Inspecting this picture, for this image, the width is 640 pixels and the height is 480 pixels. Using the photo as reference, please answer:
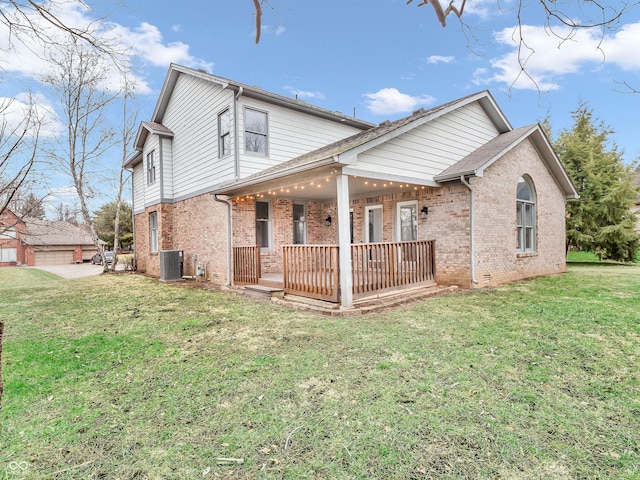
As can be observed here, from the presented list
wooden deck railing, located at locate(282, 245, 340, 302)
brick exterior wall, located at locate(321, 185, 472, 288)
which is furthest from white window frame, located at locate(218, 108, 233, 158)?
brick exterior wall, located at locate(321, 185, 472, 288)

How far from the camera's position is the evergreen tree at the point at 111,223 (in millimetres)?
34344

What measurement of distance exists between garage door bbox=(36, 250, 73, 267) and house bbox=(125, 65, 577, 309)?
32822 millimetres

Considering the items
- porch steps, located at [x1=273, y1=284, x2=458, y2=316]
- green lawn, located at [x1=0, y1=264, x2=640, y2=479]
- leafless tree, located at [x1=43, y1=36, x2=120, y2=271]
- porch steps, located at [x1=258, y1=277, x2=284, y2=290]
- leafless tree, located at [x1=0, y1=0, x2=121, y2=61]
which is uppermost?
leafless tree, located at [x1=43, y1=36, x2=120, y2=271]

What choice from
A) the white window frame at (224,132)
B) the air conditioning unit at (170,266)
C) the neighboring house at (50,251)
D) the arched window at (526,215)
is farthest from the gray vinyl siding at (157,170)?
the neighboring house at (50,251)

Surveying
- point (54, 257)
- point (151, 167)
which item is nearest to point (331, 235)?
point (151, 167)

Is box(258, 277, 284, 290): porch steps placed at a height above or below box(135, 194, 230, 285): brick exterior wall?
below

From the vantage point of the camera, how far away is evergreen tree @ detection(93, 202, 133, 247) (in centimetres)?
3434

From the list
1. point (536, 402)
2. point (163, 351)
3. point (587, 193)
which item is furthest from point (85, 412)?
point (587, 193)

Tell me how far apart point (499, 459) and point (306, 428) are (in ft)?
4.48

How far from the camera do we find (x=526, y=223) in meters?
11.1

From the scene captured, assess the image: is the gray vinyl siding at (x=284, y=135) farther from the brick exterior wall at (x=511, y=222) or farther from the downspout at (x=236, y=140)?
the brick exterior wall at (x=511, y=222)

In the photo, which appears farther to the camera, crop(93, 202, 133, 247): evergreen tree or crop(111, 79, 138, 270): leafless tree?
crop(93, 202, 133, 247): evergreen tree

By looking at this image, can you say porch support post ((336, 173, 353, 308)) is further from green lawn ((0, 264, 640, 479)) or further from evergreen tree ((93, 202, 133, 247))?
evergreen tree ((93, 202, 133, 247))

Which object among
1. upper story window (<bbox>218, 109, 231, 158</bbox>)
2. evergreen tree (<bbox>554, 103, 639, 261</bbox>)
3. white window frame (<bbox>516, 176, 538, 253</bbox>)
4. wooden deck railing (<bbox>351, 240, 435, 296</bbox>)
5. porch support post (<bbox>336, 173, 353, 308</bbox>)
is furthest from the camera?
evergreen tree (<bbox>554, 103, 639, 261</bbox>)
